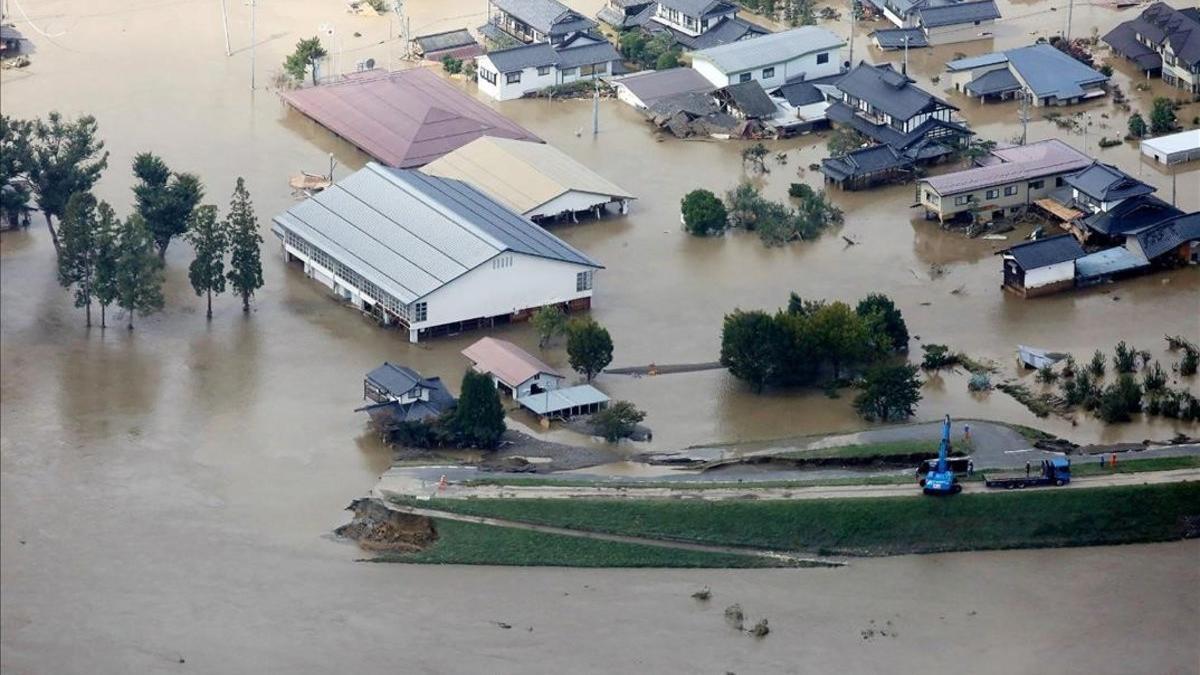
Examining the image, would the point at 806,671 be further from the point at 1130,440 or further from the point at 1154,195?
the point at 1154,195

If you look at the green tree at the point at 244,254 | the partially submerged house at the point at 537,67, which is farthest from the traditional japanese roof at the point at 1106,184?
the green tree at the point at 244,254

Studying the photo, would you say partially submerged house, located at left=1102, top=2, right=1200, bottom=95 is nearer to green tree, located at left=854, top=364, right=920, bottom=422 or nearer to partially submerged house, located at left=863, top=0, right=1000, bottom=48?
partially submerged house, located at left=863, top=0, right=1000, bottom=48

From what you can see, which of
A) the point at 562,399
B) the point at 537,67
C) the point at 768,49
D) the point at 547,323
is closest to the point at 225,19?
the point at 537,67

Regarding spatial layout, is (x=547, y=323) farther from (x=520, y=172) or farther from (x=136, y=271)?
(x=136, y=271)

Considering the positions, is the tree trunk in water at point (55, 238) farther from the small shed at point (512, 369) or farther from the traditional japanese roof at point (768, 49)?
the traditional japanese roof at point (768, 49)

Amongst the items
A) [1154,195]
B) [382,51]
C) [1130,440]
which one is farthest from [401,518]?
[382,51]
